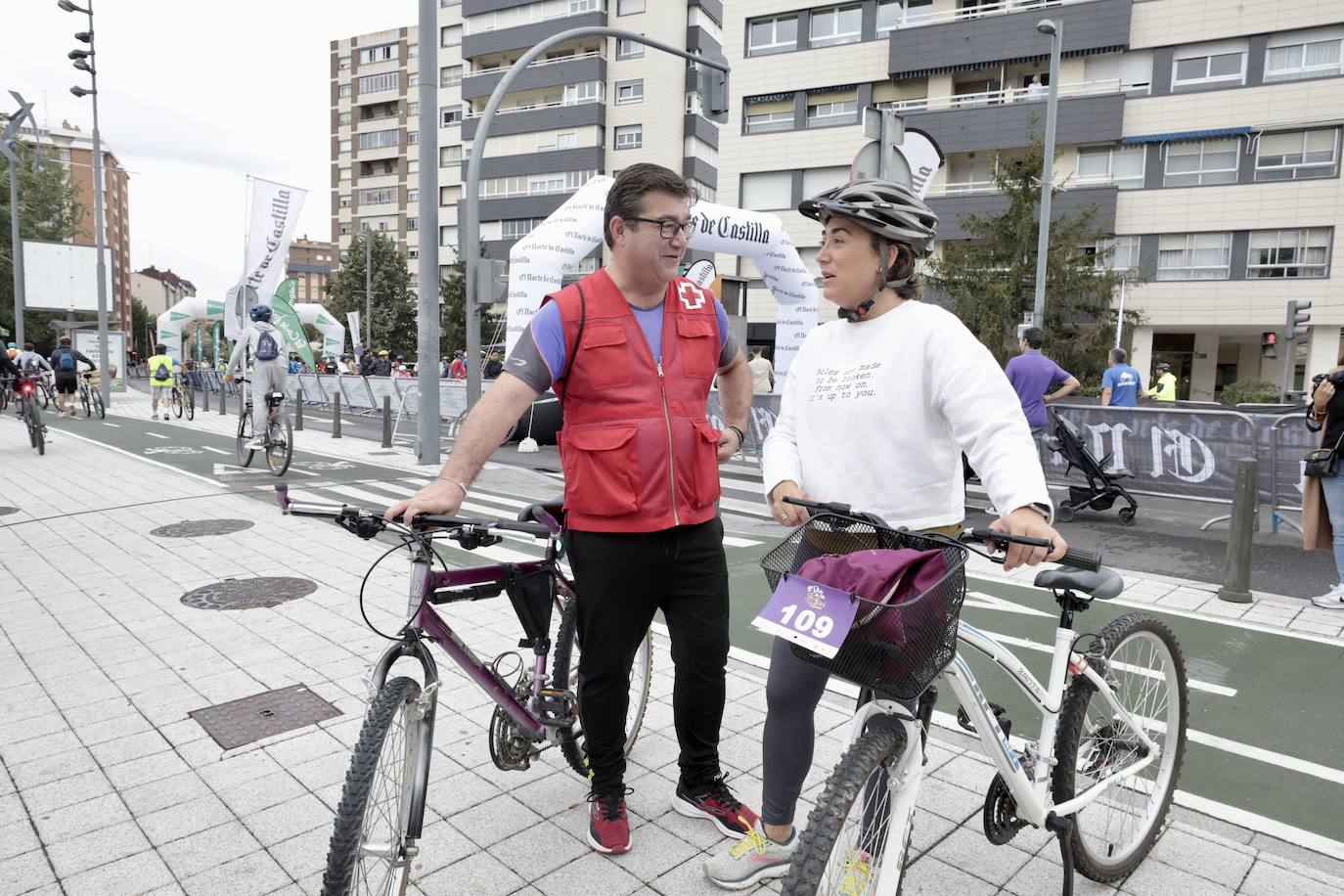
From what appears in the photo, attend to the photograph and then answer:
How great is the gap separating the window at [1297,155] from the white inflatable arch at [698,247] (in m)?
24.1

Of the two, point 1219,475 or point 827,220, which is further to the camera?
point 1219,475

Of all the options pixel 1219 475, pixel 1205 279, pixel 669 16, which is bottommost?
Answer: pixel 1219 475

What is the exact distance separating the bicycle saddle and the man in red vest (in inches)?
40.3

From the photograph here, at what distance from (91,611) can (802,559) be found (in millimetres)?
5098

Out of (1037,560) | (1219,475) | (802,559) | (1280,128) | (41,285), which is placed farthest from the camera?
(1280,128)

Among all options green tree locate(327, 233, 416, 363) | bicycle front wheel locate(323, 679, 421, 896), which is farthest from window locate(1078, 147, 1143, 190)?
green tree locate(327, 233, 416, 363)

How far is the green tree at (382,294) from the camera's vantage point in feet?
191

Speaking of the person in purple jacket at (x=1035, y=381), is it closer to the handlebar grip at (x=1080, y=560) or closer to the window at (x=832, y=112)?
the handlebar grip at (x=1080, y=560)

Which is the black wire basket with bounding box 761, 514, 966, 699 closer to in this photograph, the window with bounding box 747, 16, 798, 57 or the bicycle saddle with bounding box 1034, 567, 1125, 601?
the bicycle saddle with bounding box 1034, 567, 1125, 601

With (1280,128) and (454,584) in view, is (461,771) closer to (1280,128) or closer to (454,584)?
(454,584)

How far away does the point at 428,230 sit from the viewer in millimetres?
11875

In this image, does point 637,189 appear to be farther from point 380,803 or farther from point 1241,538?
point 1241,538

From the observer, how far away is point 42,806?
10.3 feet

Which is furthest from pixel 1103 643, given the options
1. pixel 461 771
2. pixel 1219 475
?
pixel 1219 475
